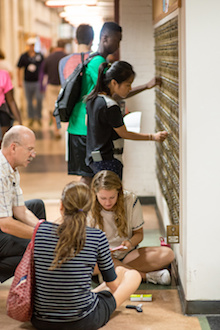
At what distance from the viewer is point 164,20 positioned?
5.31 m

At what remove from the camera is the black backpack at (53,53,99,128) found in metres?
5.52

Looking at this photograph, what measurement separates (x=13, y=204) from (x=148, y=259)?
1072mm

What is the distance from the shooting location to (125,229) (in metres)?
4.53

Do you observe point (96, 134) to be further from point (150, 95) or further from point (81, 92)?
point (150, 95)

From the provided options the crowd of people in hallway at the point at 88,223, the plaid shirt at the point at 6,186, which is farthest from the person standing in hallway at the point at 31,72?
the plaid shirt at the point at 6,186

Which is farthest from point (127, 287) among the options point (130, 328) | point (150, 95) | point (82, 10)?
point (82, 10)

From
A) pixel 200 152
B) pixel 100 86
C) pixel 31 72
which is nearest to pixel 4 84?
pixel 100 86

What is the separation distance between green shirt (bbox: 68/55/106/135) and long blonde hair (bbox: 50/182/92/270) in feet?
7.24

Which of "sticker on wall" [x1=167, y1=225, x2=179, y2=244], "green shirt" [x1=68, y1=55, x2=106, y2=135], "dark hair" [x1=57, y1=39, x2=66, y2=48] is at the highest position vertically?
"dark hair" [x1=57, y1=39, x2=66, y2=48]

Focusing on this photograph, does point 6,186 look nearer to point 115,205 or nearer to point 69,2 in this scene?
point 115,205

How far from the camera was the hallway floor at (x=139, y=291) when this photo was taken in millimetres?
3838

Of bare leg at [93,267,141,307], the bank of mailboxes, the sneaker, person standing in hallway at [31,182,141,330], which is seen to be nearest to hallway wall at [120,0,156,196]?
the bank of mailboxes

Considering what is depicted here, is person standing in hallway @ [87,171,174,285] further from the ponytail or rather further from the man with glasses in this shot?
the ponytail

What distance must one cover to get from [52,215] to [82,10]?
4.69 meters
